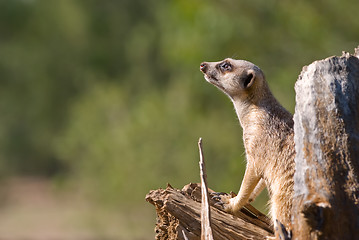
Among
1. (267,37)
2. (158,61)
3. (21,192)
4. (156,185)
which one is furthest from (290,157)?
(21,192)

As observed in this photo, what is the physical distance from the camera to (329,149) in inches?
134

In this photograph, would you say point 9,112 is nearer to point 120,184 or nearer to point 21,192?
point 21,192

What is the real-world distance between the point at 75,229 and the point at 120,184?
616 centimetres

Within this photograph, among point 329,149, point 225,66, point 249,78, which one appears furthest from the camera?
point 225,66

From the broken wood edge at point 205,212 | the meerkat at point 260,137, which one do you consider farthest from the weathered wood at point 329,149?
the meerkat at point 260,137

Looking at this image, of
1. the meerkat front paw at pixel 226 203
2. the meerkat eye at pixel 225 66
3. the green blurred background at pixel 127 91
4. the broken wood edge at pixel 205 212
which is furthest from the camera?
the green blurred background at pixel 127 91

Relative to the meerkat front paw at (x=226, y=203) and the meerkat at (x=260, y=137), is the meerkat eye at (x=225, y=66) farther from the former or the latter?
the meerkat front paw at (x=226, y=203)

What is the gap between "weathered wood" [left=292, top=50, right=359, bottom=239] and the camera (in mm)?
3285

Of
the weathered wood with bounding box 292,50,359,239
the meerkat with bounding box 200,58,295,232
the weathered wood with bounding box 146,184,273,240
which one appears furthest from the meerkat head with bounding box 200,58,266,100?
the weathered wood with bounding box 292,50,359,239

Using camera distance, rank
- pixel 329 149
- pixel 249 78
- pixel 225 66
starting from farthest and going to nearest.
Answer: pixel 225 66 < pixel 249 78 < pixel 329 149

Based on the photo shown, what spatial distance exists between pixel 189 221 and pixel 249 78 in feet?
4.50

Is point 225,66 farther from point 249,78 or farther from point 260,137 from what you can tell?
point 260,137

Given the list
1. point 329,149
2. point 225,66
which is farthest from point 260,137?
point 329,149

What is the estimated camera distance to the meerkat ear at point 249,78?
5062 millimetres
